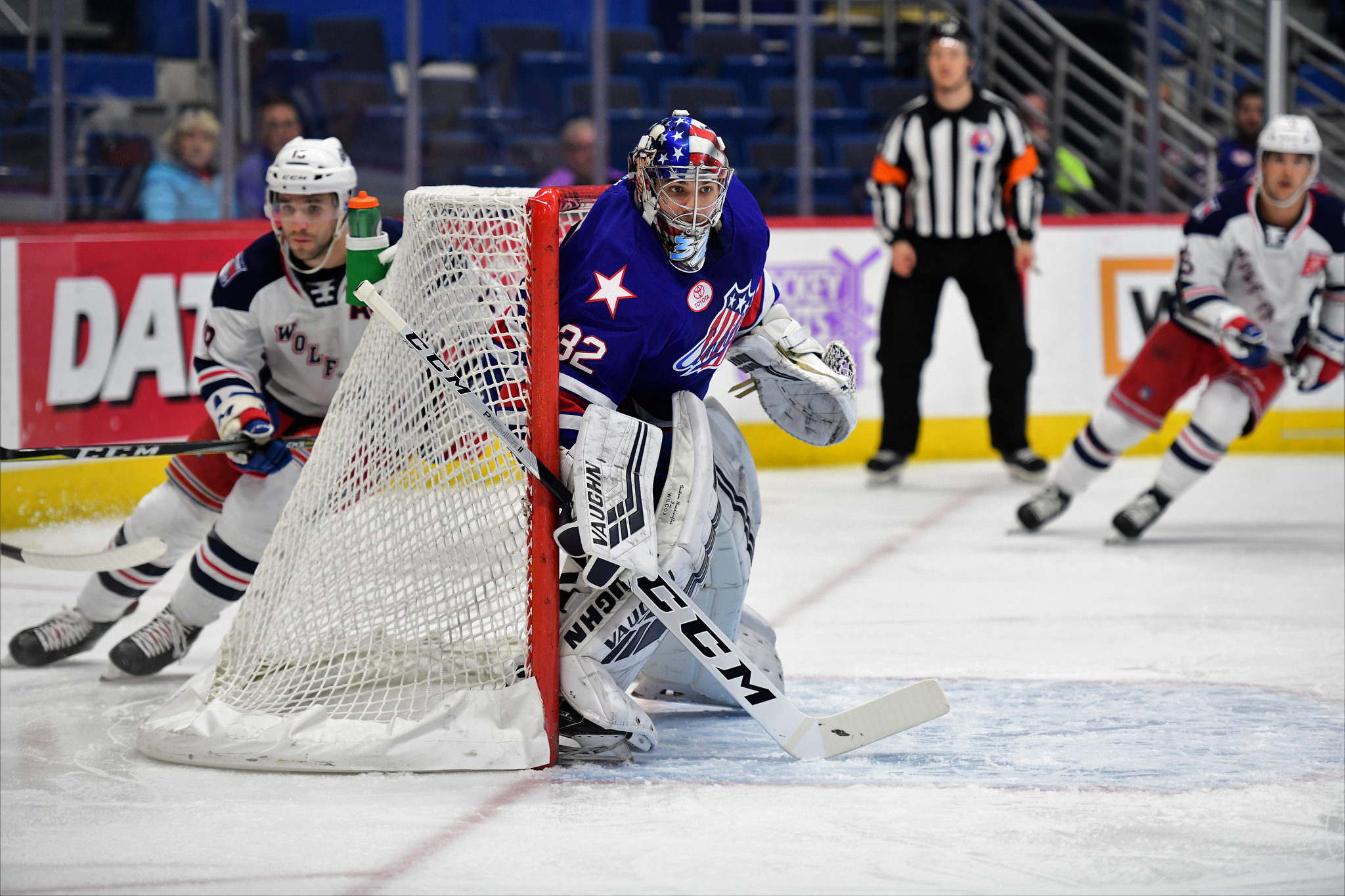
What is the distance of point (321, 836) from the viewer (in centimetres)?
229

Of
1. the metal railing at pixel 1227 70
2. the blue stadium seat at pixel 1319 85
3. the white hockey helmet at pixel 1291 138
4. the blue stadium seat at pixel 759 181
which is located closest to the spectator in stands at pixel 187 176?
the blue stadium seat at pixel 759 181

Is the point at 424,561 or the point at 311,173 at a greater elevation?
the point at 311,173

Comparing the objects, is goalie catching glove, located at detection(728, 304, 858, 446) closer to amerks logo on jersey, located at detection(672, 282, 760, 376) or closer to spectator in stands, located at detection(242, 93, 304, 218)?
amerks logo on jersey, located at detection(672, 282, 760, 376)

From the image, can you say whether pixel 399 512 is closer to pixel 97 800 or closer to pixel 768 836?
pixel 97 800

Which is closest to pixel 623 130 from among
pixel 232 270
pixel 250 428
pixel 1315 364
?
pixel 1315 364

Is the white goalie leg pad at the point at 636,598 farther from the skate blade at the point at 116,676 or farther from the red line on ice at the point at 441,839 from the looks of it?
the skate blade at the point at 116,676

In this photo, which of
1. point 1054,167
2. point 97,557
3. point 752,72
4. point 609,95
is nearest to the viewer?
point 97,557

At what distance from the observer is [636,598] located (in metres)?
2.64

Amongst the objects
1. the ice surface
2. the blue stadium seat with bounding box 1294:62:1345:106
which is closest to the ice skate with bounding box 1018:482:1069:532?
the ice surface

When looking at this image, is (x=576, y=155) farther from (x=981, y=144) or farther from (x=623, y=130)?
(x=981, y=144)

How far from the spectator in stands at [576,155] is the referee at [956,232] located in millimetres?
1084

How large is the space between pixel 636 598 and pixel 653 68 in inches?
196

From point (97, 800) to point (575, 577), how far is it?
80 centimetres

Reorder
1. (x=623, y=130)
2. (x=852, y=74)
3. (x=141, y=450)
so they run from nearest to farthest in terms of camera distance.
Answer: (x=141, y=450), (x=623, y=130), (x=852, y=74)
